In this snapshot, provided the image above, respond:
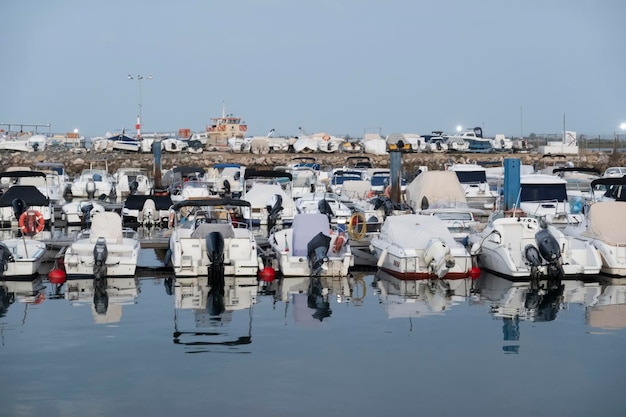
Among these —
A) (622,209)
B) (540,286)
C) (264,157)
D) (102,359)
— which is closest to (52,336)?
(102,359)

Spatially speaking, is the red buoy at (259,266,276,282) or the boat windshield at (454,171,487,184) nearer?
the red buoy at (259,266,276,282)

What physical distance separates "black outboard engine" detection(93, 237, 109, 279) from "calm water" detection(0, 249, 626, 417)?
31 cm

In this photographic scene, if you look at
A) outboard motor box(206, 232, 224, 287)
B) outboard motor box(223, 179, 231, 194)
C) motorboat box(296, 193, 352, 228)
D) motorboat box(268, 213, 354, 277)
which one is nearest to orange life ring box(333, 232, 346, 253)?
motorboat box(268, 213, 354, 277)

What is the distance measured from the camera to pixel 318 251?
73.0ft

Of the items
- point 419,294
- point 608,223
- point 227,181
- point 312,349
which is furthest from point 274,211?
point 312,349

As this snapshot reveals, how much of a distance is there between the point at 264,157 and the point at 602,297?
5907cm

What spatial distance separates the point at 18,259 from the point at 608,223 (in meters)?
13.5

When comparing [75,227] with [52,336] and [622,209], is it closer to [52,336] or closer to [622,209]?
[52,336]

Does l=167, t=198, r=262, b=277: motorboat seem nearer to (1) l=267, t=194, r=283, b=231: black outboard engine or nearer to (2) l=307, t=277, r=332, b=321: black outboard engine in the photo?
(2) l=307, t=277, r=332, b=321: black outboard engine

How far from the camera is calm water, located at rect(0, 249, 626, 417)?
1360cm

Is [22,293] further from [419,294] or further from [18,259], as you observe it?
[419,294]

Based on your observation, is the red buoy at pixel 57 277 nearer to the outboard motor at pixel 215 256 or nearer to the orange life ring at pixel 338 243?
the outboard motor at pixel 215 256

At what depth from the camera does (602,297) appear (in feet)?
68.7

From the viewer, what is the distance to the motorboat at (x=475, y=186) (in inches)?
1529
